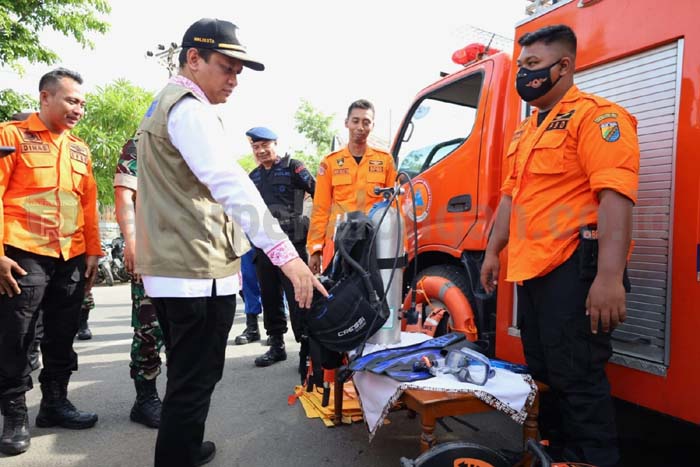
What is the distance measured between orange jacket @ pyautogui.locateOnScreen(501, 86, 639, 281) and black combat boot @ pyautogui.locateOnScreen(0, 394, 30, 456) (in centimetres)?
255

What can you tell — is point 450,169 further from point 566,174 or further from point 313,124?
point 313,124

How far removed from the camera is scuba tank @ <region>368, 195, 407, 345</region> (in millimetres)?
2527

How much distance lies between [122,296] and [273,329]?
631cm

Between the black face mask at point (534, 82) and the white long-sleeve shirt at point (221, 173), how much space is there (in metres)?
1.24

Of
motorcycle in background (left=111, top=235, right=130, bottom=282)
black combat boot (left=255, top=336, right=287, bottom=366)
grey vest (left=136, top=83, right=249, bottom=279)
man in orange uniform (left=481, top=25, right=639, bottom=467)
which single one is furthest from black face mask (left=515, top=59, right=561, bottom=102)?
motorcycle in background (left=111, top=235, right=130, bottom=282)

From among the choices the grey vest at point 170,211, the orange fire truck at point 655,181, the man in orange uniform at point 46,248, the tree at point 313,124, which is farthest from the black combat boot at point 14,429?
the tree at point 313,124

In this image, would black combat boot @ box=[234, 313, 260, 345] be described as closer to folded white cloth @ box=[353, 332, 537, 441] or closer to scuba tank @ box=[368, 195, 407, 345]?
scuba tank @ box=[368, 195, 407, 345]

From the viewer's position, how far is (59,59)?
7770mm

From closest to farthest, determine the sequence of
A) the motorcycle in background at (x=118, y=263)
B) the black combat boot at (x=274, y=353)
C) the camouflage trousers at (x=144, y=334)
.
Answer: the camouflage trousers at (x=144, y=334), the black combat boot at (x=274, y=353), the motorcycle in background at (x=118, y=263)

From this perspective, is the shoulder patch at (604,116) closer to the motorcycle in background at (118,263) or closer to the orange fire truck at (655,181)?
the orange fire truck at (655,181)

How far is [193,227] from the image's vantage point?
1.60 meters

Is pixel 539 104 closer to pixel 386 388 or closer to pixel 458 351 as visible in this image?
pixel 458 351

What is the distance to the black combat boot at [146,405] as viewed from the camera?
2.71 meters

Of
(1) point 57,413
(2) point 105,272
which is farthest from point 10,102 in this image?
(1) point 57,413
